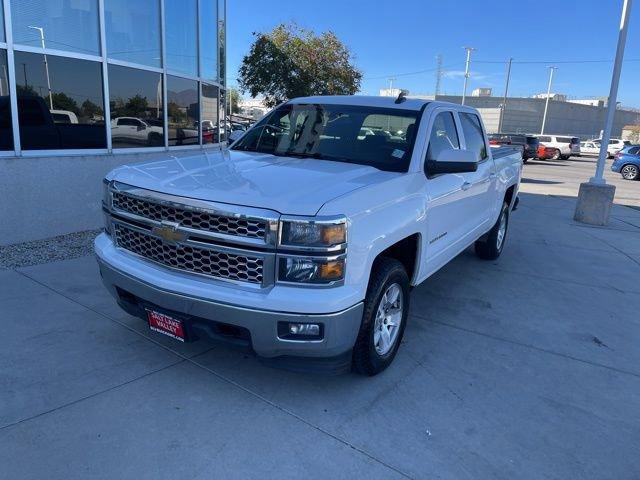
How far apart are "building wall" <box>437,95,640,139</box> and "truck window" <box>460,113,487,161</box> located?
68.9m

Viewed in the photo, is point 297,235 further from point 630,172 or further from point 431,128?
point 630,172

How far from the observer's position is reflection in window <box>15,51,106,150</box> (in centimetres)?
627

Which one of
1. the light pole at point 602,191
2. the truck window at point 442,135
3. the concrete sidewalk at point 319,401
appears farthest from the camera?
the light pole at point 602,191

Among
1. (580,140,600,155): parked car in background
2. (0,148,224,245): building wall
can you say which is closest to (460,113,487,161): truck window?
(0,148,224,245): building wall

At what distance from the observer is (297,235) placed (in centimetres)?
279

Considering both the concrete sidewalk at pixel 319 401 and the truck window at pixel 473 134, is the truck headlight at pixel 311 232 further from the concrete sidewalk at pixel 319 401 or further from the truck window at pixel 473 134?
the truck window at pixel 473 134

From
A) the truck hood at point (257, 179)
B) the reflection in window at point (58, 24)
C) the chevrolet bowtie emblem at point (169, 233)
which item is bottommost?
the chevrolet bowtie emblem at point (169, 233)

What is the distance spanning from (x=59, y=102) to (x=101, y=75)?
0.78 m

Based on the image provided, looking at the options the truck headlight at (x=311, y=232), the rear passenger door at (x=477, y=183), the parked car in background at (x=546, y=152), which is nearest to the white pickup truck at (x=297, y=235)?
the truck headlight at (x=311, y=232)

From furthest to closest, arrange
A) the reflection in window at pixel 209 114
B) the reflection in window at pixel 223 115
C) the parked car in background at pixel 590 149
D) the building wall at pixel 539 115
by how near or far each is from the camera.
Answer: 1. the building wall at pixel 539 115
2. the parked car in background at pixel 590 149
3. the reflection in window at pixel 223 115
4. the reflection in window at pixel 209 114

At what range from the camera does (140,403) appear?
3154 mm

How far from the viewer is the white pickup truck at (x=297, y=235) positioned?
2832 millimetres

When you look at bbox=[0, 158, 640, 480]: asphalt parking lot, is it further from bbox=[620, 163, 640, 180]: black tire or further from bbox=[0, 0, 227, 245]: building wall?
bbox=[620, 163, 640, 180]: black tire

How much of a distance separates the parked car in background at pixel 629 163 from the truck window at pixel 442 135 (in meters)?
22.2
